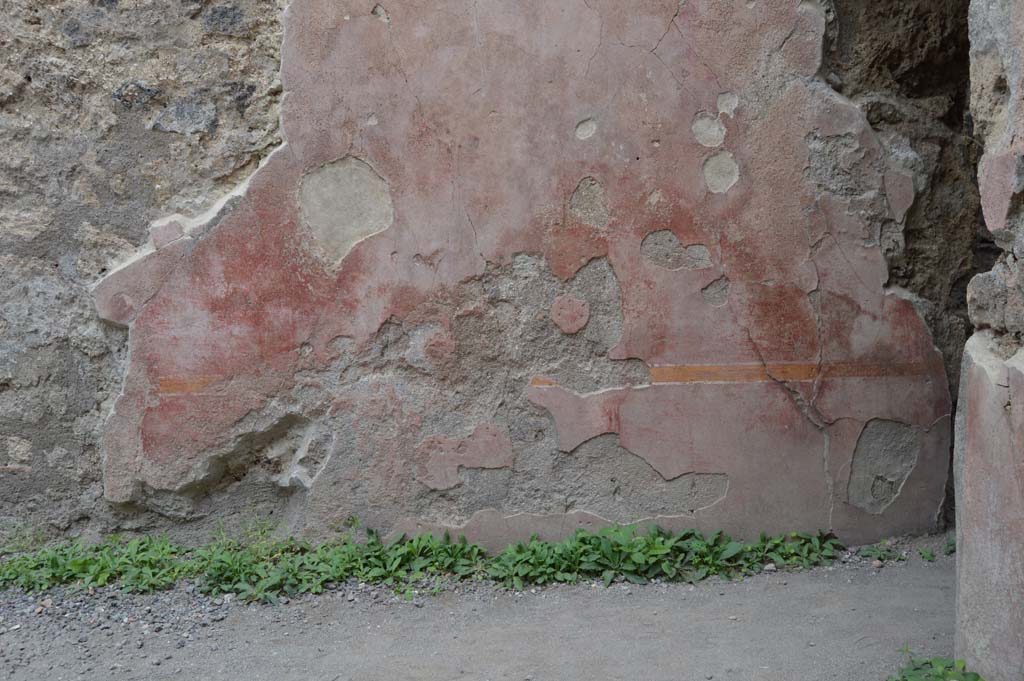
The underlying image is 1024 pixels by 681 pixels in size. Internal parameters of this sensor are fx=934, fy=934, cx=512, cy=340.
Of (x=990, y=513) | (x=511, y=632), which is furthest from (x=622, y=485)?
(x=990, y=513)

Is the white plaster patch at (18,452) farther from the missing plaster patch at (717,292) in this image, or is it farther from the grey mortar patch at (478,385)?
the missing plaster patch at (717,292)

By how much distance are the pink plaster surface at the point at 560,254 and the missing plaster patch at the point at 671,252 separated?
0.09ft

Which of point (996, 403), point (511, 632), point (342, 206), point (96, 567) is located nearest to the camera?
point (996, 403)

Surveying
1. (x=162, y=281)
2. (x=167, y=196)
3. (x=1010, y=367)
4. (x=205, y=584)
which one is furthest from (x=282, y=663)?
(x=1010, y=367)

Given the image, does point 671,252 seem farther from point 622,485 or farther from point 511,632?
point 511,632

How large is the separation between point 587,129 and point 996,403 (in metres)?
1.44

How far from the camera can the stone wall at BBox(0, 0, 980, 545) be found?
2.72 meters

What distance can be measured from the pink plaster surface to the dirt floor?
1.06ft

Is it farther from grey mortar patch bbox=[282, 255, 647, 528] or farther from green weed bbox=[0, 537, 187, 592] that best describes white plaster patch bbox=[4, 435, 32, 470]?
grey mortar patch bbox=[282, 255, 647, 528]

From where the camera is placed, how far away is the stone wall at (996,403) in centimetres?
171

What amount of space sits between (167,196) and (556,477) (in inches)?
56.4

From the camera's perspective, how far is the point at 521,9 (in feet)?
9.04

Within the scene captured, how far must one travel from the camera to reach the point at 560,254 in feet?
9.12

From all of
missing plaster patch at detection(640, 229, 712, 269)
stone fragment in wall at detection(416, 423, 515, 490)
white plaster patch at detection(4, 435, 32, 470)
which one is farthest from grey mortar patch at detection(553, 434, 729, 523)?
white plaster patch at detection(4, 435, 32, 470)
